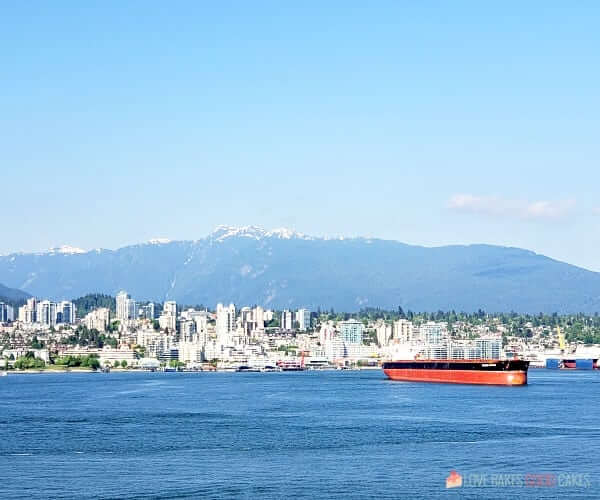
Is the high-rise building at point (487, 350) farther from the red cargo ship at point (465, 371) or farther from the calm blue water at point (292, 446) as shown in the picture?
the calm blue water at point (292, 446)

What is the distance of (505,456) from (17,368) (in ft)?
470

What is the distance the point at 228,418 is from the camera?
68.8m

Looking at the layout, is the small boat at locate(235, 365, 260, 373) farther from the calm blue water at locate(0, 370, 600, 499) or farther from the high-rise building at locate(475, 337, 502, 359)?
the calm blue water at locate(0, 370, 600, 499)

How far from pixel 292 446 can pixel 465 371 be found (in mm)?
65235

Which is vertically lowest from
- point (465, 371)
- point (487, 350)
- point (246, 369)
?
point (246, 369)

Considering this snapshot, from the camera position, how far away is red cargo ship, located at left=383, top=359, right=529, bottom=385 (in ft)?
365

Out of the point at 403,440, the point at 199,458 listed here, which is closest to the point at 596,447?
the point at 403,440

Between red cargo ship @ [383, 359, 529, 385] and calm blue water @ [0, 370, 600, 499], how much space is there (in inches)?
890

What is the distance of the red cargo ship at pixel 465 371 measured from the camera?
111 metres

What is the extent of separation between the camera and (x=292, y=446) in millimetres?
52781

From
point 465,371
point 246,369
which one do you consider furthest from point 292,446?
point 246,369

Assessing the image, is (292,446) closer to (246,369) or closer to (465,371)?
(465,371)

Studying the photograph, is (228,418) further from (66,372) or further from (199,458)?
(66,372)

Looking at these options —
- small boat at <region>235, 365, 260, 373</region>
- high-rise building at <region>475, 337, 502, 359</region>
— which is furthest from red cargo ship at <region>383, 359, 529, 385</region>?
high-rise building at <region>475, 337, 502, 359</region>
